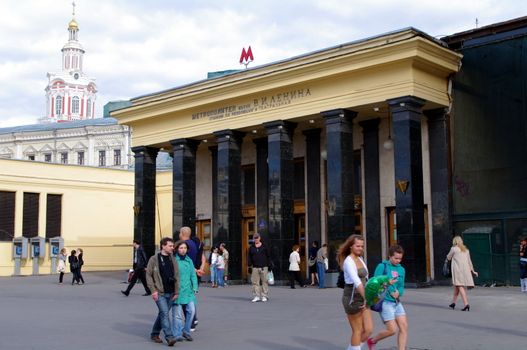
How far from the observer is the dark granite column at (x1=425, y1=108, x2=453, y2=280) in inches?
880

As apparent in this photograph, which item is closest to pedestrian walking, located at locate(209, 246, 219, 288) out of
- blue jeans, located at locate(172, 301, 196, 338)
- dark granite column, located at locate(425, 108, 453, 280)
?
dark granite column, located at locate(425, 108, 453, 280)

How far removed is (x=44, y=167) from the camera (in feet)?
124

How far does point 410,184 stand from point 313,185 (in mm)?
6202

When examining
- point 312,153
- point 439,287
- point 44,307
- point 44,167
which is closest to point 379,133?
point 312,153

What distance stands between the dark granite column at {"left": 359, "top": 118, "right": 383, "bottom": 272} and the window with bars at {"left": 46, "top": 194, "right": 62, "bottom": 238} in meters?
20.6

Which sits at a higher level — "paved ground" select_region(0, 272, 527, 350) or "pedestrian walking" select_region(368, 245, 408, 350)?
"pedestrian walking" select_region(368, 245, 408, 350)

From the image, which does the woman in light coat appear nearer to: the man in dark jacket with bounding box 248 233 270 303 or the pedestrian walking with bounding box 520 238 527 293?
the pedestrian walking with bounding box 520 238 527 293

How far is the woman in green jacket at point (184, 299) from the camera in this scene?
10.8 m

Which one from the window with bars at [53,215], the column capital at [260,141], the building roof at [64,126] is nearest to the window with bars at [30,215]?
the window with bars at [53,215]

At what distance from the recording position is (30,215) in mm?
37000

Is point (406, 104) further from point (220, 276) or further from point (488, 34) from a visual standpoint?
point (220, 276)

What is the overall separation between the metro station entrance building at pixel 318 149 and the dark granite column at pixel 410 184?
0.11 ft

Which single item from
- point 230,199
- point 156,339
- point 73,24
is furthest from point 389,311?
point 73,24

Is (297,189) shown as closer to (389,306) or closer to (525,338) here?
(525,338)
